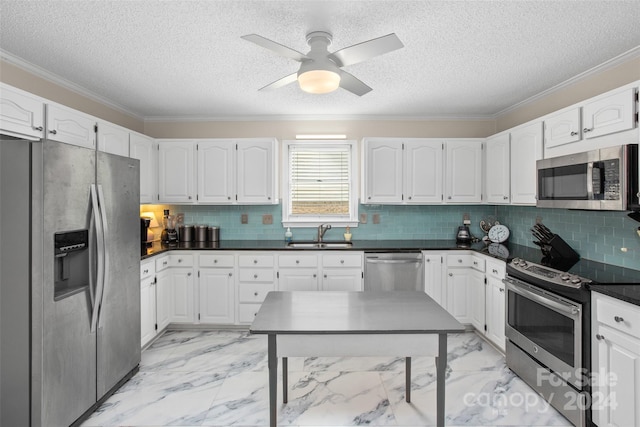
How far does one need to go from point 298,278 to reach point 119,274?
1.77 metres

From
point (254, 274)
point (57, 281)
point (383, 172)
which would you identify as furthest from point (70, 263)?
point (383, 172)

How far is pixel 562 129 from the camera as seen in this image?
2.71 meters

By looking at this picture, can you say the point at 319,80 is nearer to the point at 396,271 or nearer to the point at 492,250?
the point at 396,271

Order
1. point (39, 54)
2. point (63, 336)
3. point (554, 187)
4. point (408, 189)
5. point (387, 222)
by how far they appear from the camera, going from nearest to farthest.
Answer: point (63, 336), point (39, 54), point (554, 187), point (408, 189), point (387, 222)

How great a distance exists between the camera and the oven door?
2135 millimetres

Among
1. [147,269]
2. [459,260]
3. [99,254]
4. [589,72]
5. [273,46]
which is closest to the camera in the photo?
[273,46]

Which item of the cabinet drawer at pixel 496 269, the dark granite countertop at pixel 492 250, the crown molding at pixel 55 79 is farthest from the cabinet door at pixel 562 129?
the crown molding at pixel 55 79

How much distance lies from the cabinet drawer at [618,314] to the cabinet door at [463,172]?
7.13ft

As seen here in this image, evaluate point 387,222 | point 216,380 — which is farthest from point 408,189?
point 216,380

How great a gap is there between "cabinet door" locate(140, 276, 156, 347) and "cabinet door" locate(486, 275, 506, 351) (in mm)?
3338

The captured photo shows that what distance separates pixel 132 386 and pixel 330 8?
307cm

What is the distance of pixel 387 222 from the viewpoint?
14.6 feet

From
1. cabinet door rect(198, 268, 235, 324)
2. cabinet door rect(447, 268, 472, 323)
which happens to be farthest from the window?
cabinet door rect(447, 268, 472, 323)

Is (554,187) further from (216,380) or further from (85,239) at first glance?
(85,239)
